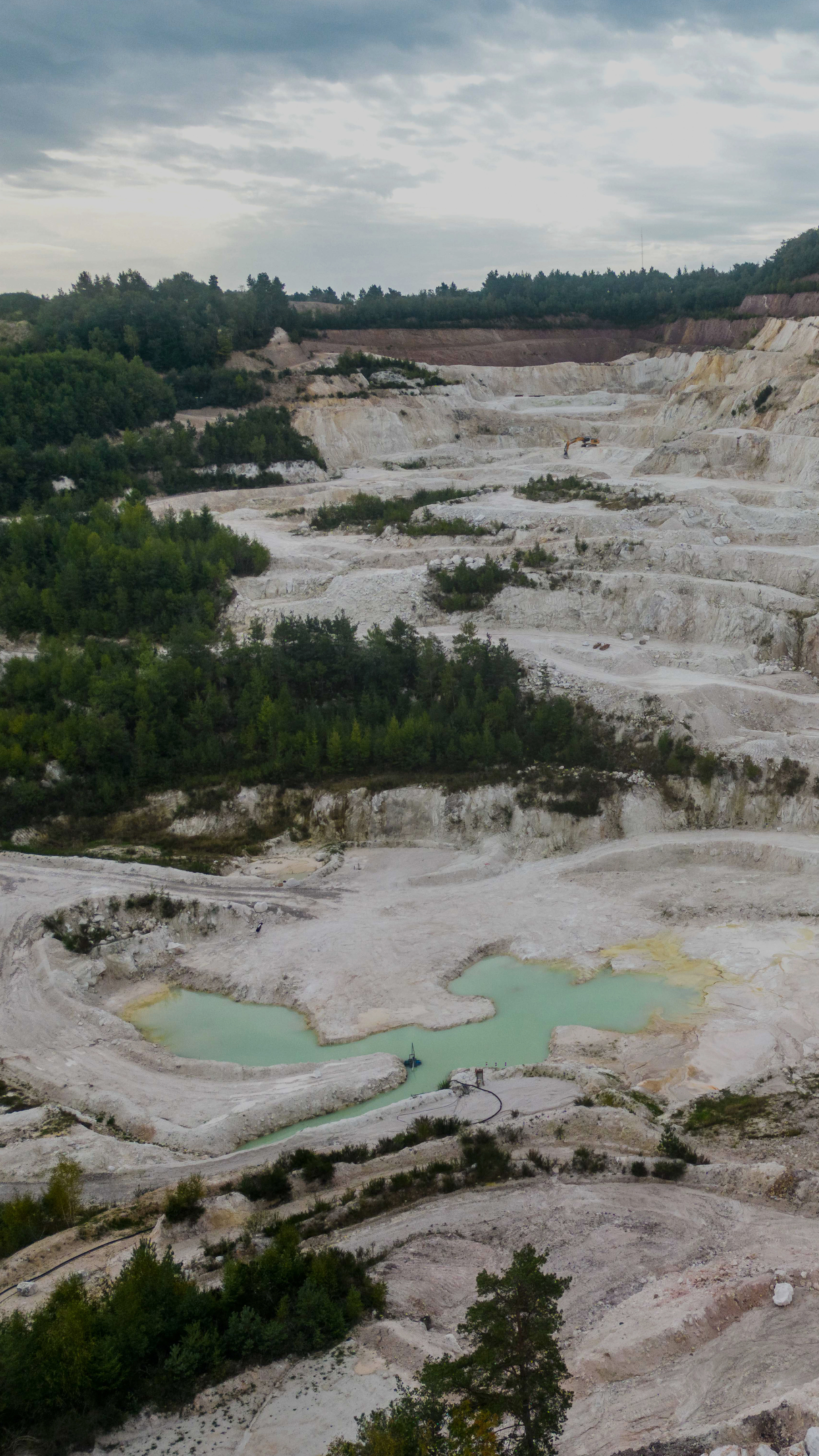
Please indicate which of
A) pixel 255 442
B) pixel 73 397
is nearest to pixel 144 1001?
pixel 255 442

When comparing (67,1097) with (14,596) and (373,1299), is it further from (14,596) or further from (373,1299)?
(14,596)

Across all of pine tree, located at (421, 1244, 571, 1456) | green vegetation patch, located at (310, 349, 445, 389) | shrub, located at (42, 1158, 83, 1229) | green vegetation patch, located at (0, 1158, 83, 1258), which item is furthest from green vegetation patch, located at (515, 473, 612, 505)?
pine tree, located at (421, 1244, 571, 1456)

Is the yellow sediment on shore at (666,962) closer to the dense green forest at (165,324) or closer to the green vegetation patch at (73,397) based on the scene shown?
the green vegetation patch at (73,397)

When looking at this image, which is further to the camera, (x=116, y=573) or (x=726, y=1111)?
(x=116, y=573)

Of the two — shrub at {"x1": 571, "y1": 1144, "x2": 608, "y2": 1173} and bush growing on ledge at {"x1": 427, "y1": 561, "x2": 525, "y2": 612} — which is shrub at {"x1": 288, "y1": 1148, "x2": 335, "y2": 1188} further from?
bush growing on ledge at {"x1": 427, "y1": 561, "x2": 525, "y2": 612}

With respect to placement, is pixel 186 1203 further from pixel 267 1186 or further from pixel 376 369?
pixel 376 369

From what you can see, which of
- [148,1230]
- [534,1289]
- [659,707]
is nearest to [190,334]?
[659,707]
